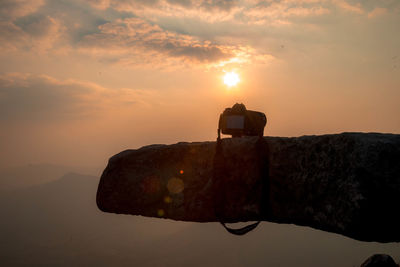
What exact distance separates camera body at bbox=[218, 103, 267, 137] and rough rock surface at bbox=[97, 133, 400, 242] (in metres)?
0.38

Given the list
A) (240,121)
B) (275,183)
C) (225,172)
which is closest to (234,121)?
(240,121)

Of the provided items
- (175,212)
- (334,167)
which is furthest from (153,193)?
(334,167)

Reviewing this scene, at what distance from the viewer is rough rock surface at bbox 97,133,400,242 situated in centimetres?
369

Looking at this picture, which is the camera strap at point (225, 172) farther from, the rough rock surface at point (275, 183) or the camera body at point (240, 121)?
the camera body at point (240, 121)

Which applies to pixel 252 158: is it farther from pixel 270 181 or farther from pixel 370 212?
pixel 370 212

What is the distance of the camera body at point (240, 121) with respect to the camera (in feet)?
17.1

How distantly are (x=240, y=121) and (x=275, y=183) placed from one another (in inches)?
46.9

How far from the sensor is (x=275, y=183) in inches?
179

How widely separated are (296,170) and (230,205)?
113 cm

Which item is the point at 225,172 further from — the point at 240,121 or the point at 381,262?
the point at 381,262

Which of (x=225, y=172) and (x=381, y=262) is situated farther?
(x=381, y=262)

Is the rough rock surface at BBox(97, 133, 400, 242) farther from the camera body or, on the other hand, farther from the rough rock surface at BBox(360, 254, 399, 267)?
the rough rock surface at BBox(360, 254, 399, 267)

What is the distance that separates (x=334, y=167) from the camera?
13.1 ft

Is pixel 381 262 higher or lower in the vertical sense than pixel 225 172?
lower
